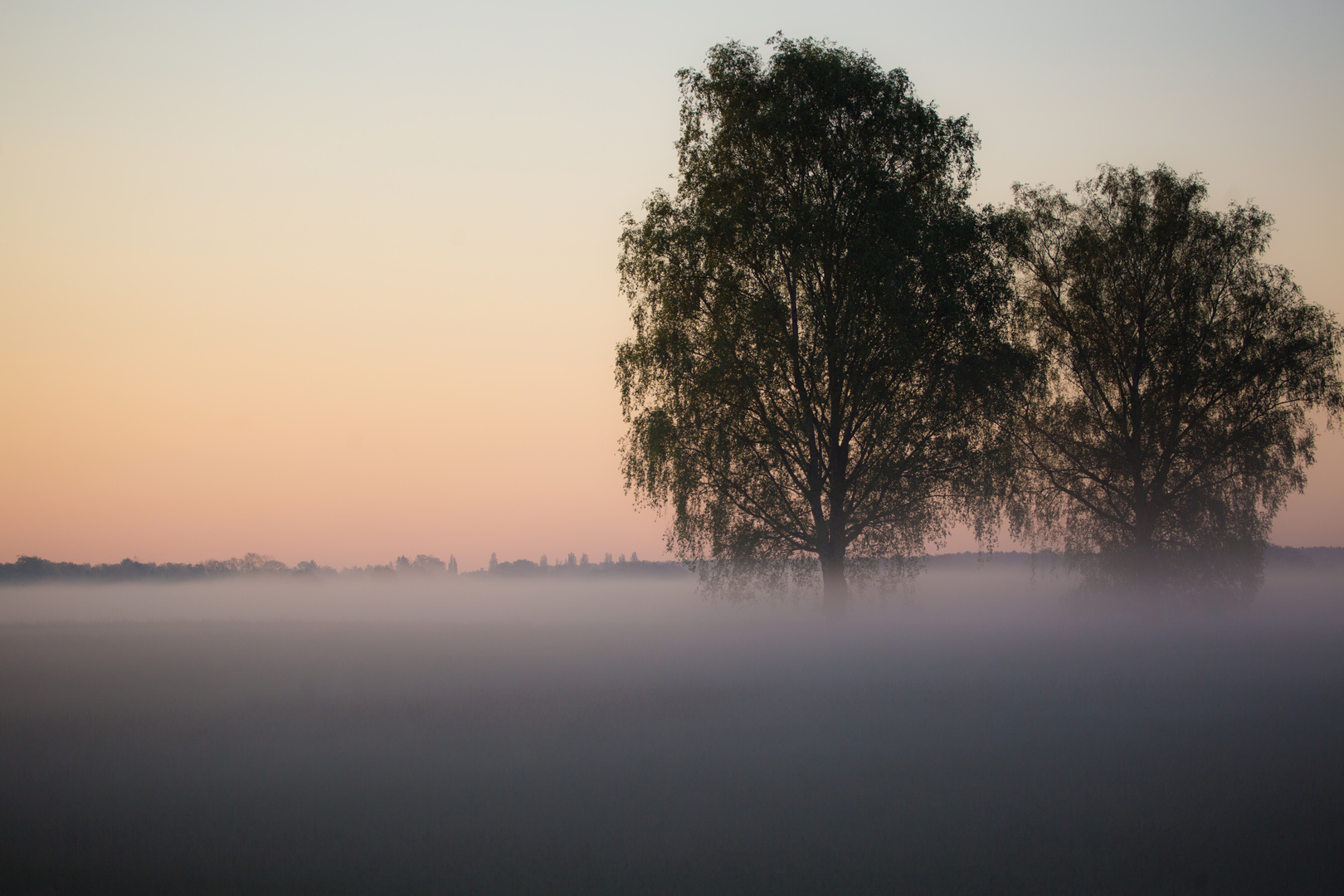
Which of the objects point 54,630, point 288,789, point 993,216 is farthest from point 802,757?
point 54,630

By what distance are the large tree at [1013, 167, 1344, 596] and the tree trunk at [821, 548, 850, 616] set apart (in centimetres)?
751

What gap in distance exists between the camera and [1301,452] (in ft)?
91.0

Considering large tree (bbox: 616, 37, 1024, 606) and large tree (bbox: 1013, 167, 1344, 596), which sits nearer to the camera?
large tree (bbox: 616, 37, 1024, 606)

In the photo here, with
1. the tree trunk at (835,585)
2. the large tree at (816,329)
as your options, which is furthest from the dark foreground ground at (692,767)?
the large tree at (816,329)

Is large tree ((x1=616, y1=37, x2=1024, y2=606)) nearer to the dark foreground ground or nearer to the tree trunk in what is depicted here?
the tree trunk

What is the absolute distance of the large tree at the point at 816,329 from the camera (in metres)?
23.5

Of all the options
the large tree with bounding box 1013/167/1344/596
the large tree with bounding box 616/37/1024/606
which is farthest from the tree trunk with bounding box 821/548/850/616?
the large tree with bounding box 1013/167/1344/596

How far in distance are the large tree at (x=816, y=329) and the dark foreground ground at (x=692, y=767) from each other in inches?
156

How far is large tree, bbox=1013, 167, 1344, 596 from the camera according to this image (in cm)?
2789

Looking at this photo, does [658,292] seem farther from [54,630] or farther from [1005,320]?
[54,630]

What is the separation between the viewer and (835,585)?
2383cm

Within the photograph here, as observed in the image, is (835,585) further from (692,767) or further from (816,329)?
(692,767)

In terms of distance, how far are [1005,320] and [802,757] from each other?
16.5 metres

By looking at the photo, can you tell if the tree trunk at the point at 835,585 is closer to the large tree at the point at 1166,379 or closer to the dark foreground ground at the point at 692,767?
the dark foreground ground at the point at 692,767
